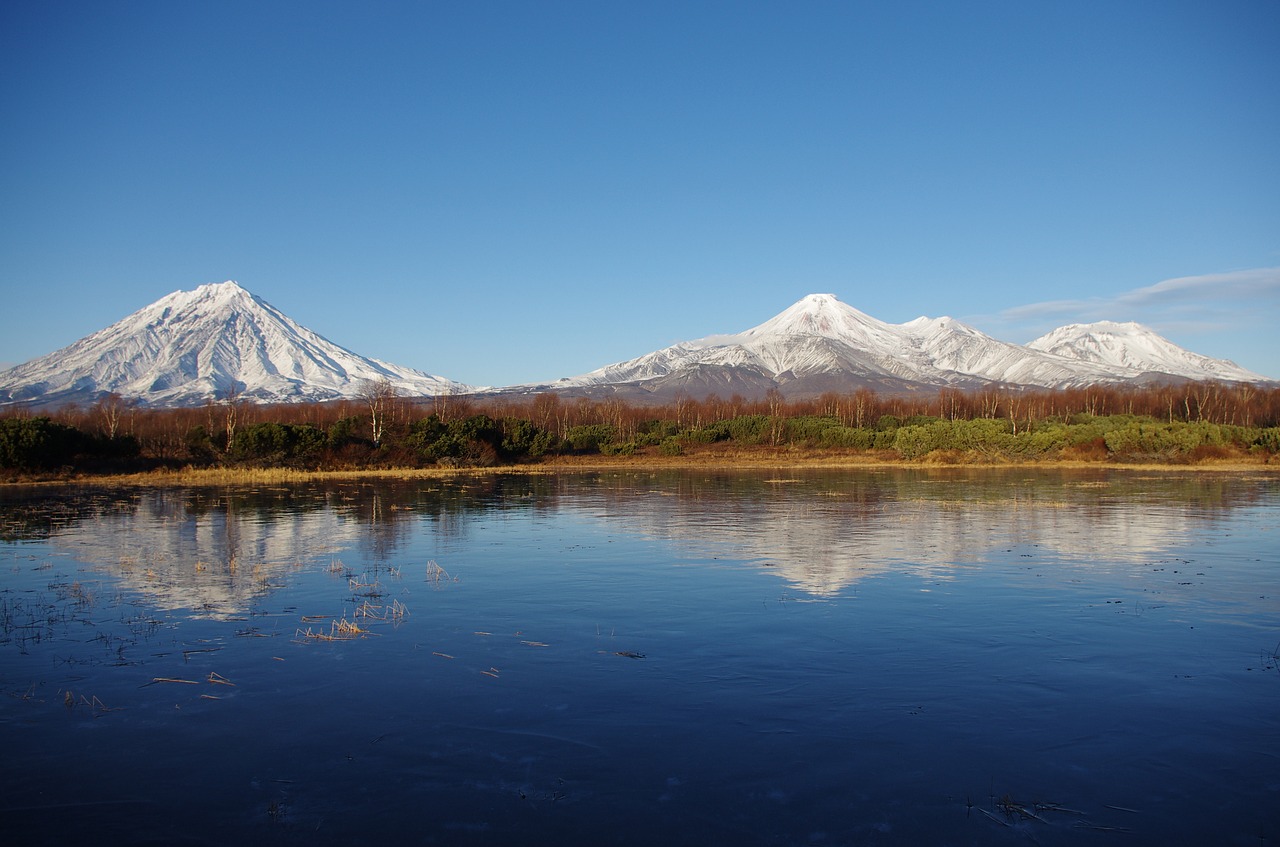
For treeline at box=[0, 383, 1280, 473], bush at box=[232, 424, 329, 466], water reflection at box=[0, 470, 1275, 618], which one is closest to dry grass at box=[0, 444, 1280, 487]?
treeline at box=[0, 383, 1280, 473]

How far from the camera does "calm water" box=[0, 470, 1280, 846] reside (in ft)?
20.4

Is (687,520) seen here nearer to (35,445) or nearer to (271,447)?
(271,447)

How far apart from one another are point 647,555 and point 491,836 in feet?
41.0

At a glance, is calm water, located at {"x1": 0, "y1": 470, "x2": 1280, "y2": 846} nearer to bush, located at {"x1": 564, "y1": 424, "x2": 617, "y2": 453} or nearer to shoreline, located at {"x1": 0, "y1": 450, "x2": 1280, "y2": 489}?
shoreline, located at {"x1": 0, "y1": 450, "x2": 1280, "y2": 489}

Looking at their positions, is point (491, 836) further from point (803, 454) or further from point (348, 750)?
point (803, 454)

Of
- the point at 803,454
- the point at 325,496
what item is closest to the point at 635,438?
the point at 803,454

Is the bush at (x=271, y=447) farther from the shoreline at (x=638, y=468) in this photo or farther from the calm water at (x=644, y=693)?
the calm water at (x=644, y=693)

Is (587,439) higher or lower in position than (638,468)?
higher

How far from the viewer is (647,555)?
1834cm

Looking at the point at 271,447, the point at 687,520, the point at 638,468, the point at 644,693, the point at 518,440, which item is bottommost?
the point at 644,693

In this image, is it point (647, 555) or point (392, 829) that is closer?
point (392, 829)

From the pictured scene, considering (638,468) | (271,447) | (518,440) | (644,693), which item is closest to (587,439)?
(518,440)

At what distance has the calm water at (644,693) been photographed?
6.20 metres

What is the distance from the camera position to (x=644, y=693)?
28.7ft
